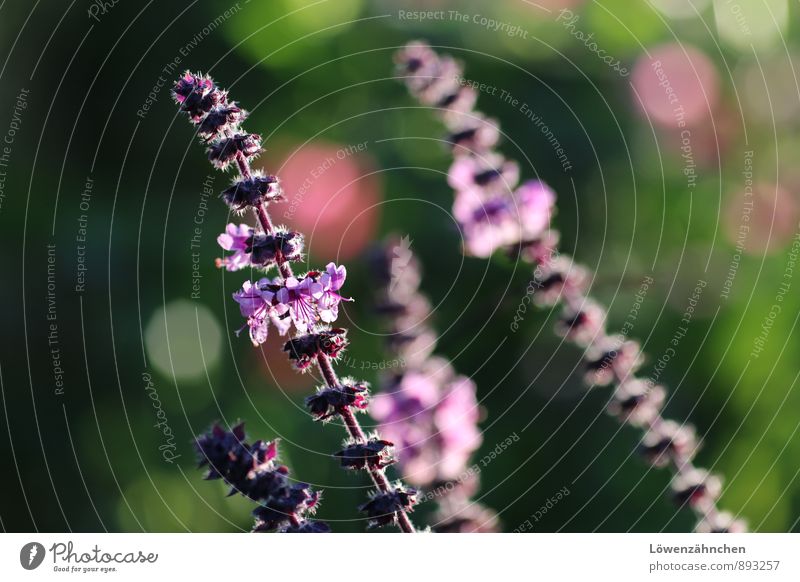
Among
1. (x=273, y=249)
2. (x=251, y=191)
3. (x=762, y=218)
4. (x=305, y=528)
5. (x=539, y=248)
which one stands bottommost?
(x=305, y=528)

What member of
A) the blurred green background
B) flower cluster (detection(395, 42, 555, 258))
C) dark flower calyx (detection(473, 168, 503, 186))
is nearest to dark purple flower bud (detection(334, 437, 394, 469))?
flower cluster (detection(395, 42, 555, 258))

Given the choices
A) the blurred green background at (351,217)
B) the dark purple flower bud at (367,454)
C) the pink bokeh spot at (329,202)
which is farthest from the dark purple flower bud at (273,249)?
the pink bokeh spot at (329,202)

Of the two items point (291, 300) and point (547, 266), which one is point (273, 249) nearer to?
point (291, 300)

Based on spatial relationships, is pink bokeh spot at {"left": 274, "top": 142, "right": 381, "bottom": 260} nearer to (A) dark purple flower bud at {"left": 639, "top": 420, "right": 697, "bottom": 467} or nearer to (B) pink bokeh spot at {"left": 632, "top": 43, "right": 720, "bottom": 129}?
(B) pink bokeh spot at {"left": 632, "top": 43, "right": 720, "bottom": 129}

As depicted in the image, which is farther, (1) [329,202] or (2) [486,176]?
(1) [329,202]

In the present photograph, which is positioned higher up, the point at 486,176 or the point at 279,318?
the point at 486,176
